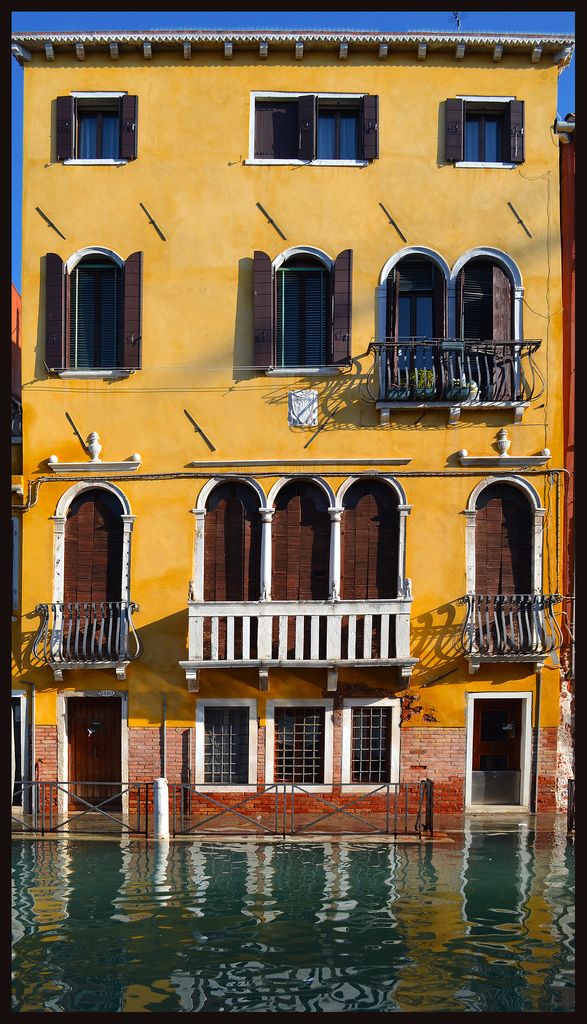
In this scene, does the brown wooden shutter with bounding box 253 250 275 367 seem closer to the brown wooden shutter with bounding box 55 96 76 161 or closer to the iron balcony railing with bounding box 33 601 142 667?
the brown wooden shutter with bounding box 55 96 76 161

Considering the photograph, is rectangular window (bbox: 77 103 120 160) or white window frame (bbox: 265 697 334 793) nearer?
white window frame (bbox: 265 697 334 793)

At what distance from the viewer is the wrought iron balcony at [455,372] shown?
54.5 feet

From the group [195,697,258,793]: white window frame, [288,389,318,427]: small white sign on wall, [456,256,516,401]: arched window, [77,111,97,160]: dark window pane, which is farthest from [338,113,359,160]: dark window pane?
[195,697,258,793]: white window frame

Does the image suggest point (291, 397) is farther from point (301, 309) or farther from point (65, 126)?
point (65, 126)

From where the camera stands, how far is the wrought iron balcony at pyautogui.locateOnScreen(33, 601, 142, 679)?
651 inches

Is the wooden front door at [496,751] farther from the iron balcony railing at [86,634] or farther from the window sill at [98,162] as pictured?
the window sill at [98,162]

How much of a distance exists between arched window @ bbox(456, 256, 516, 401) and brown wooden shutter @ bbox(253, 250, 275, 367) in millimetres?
3276

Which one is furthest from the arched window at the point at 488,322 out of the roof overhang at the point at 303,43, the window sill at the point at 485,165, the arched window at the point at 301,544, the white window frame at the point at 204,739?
the white window frame at the point at 204,739

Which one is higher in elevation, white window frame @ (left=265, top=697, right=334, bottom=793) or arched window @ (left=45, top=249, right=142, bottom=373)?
arched window @ (left=45, top=249, right=142, bottom=373)

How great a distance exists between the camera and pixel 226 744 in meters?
16.8

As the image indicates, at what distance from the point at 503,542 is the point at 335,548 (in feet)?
9.67

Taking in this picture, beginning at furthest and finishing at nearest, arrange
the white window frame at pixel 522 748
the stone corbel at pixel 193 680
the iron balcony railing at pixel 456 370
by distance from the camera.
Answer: the white window frame at pixel 522 748 → the iron balcony railing at pixel 456 370 → the stone corbel at pixel 193 680

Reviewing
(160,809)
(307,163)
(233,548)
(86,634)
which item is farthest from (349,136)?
(160,809)

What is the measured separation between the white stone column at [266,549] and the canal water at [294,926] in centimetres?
423
